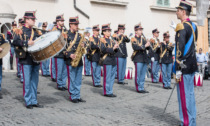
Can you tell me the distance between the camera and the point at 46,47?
654cm

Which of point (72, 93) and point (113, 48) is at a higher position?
point (113, 48)

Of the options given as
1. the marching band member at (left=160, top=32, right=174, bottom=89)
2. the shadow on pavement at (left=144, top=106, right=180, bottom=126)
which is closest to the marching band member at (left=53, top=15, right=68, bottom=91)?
the shadow on pavement at (left=144, top=106, right=180, bottom=126)

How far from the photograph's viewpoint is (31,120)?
6223 mm

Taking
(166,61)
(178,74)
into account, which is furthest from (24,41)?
(166,61)

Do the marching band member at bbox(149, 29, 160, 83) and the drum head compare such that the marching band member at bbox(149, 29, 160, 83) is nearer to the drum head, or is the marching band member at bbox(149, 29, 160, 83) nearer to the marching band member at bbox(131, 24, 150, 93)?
the marching band member at bbox(131, 24, 150, 93)

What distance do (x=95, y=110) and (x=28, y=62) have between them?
1.84 m

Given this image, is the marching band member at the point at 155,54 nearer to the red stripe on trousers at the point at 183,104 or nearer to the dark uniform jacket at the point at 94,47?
the dark uniform jacket at the point at 94,47

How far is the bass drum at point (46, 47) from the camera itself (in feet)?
21.6

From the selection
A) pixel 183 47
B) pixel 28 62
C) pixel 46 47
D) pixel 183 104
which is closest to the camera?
pixel 183 47

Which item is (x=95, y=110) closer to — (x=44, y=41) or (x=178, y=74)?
(x=44, y=41)

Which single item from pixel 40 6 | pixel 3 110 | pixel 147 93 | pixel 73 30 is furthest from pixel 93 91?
pixel 40 6

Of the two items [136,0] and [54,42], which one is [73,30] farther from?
[136,0]

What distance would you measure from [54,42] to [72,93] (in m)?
1.91

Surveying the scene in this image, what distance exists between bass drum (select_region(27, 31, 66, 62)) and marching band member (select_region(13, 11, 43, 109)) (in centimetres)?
30
